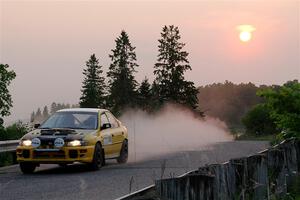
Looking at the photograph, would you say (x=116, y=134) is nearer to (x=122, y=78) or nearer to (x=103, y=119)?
(x=103, y=119)

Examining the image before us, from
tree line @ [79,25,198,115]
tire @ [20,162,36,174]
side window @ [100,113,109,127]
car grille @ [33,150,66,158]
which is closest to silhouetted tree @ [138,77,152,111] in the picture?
tree line @ [79,25,198,115]

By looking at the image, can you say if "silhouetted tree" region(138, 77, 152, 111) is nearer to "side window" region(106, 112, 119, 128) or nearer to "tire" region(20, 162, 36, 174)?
"side window" region(106, 112, 119, 128)

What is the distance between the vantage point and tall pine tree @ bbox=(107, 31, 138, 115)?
296ft

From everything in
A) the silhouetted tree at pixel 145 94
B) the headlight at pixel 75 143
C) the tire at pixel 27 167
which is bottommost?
the tire at pixel 27 167

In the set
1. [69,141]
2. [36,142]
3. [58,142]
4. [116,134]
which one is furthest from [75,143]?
[116,134]

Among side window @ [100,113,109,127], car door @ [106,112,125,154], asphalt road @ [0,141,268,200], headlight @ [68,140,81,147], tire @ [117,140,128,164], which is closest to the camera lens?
asphalt road @ [0,141,268,200]

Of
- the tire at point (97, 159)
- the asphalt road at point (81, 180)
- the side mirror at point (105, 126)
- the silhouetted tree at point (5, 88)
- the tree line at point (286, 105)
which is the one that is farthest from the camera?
the silhouetted tree at point (5, 88)

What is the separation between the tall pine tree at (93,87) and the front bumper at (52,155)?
81272 millimetres

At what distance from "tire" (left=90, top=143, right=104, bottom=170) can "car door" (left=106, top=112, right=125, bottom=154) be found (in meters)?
1.33

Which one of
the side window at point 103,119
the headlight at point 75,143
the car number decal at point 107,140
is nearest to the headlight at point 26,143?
the headlight at point 75,143

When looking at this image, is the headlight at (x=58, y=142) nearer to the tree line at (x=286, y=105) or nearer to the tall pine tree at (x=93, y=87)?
the tree line at (x=286, y=105)

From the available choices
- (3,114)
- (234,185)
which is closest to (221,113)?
(3,114)

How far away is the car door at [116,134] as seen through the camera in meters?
17.3

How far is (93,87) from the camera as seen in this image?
326 feet
